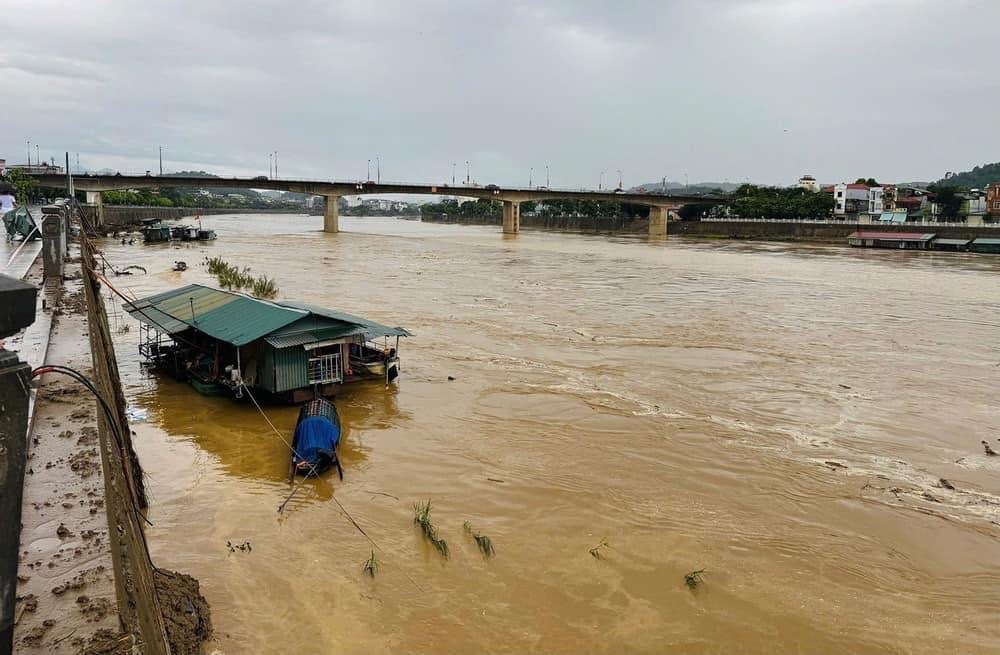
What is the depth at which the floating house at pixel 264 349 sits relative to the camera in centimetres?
1387

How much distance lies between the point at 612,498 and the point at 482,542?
2.46 m

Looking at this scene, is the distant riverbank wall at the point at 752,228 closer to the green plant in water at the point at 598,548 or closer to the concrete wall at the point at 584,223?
the concrete wall at the point at 584,223

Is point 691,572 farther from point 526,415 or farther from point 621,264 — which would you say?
point 621,264

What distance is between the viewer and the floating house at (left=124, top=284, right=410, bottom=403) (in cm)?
1387

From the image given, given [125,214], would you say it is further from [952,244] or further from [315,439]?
[952,244]

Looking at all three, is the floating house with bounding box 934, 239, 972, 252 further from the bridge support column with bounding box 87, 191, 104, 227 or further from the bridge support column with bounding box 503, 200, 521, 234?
the bridge support column with bounding box 87, 191, 104, 227

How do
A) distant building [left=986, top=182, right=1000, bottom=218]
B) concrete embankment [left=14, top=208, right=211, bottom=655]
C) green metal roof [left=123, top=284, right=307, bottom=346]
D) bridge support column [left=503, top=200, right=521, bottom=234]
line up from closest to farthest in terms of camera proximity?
concrete embankment [left=14, top=208, right=211, bottom=655], green metal roof [left=123, top=284, right=307, bottom=346], distant building [left=986, top=182, right=1000, bottom=218], bridge support column [left=503, top=200, right=521, bottom=234]

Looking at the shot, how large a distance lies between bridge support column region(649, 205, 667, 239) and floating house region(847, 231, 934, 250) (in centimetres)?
2396

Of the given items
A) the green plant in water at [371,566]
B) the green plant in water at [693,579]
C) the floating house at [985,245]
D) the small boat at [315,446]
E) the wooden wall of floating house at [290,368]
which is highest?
the floating house at [985,245]

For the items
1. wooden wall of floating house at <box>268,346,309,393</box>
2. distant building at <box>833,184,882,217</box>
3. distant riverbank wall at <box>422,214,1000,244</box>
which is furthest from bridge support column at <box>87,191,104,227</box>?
distant building at <box>833,184,882,217</box>

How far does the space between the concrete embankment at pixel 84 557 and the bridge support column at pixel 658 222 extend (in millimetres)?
87905

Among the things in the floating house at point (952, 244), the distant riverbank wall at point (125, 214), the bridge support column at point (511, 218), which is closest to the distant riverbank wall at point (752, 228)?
the floating house at point (952, 244)

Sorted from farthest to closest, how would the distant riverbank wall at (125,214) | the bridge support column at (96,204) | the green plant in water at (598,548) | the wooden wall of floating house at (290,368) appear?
the bridge support column at (96,204) → the distant riverbank wall at (125,214) → the wooden wall of floating house at (290,368) → the green plant in water at (598,548)

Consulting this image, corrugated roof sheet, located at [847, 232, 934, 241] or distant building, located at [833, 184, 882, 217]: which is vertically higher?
distant building, located at [833, 184, 882, 217]
